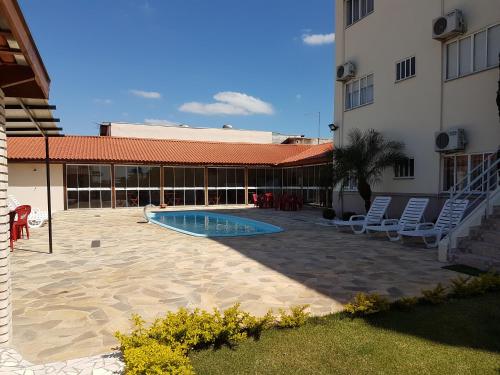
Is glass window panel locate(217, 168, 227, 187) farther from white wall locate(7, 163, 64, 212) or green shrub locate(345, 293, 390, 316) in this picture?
green shrub locate(345, 293, 390, 316)

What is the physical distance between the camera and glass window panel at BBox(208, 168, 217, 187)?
25312 mm

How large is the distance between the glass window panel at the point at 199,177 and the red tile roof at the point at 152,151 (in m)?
0.92

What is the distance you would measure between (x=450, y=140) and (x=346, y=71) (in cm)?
679

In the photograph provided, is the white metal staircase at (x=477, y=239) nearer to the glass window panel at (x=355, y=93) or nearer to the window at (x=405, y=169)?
the window at (x=405, y=169)

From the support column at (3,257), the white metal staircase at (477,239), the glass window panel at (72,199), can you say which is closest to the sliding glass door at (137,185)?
the glass window panel at (72,199)

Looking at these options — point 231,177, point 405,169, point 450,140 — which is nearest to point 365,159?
point 405,169

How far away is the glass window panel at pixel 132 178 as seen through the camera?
76.0 feet

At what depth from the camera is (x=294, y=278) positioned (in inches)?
272

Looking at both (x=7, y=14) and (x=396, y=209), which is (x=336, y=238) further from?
(x=7, y=14)

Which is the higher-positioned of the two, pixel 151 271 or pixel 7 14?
pixel 7 14

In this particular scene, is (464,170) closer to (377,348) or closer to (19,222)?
(377,348)

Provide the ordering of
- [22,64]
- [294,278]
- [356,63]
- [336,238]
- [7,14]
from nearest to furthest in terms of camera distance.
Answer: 1. [7,14]
2. [22,64]
3. [294,278]
4. [336,238]
5. [356,63]

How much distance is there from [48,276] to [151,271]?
195 centimetres

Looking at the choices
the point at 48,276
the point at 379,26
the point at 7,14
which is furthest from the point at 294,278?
the point at 379,26
